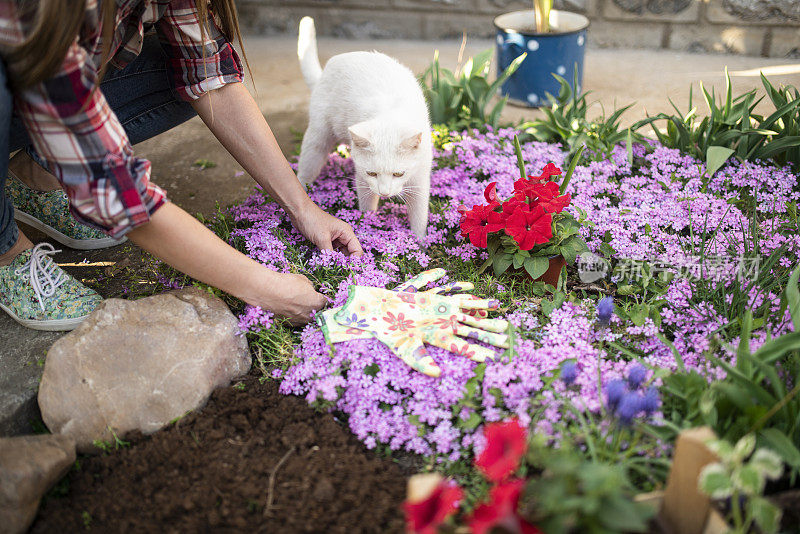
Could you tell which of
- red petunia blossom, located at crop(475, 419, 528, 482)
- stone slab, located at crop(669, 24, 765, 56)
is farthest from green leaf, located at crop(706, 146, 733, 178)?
stone slab, located at crop(669, 24, 765, 56)

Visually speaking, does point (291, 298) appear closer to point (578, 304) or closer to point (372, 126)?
point (372, 126)

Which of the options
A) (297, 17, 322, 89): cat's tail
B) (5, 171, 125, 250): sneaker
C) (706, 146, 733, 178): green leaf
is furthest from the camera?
(297, 17, 322, 89): cat's tail

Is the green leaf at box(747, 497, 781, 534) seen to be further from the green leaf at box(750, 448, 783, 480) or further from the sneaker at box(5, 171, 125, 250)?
the sneaker at box(5, 171, 125, 250)

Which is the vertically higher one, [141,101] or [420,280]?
[141,101]

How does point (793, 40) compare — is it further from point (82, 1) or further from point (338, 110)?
point (82, 1)

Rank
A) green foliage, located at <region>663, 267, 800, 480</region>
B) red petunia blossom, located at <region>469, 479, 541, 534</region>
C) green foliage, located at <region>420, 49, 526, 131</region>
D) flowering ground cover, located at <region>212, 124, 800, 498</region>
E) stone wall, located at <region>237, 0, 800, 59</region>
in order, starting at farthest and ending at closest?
stone wall, located at <region>237, 0, 800, 59</region> < green foliage, located at <region>420, 49, 526, 131</region> < flowering ground cover, located at <region>212, 124, 800, 498</region> < green foliage, located at <region>663, 267, 800, 480</region> < red petunia blossom, located at <region>469, 479, 541, 534</region>

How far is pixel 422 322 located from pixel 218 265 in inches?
23.1

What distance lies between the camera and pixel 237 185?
8.74 feet

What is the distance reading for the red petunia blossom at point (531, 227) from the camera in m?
1.73

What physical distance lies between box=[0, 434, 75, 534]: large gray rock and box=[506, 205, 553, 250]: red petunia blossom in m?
1.31

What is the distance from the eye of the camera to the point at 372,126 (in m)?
1.94

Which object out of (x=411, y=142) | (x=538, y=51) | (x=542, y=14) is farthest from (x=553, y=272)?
(x=542, y=14)

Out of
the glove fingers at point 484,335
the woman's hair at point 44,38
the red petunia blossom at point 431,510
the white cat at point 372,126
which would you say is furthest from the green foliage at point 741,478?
the woman's hair at point 44,38

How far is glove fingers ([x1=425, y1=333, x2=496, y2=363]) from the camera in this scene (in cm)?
155
